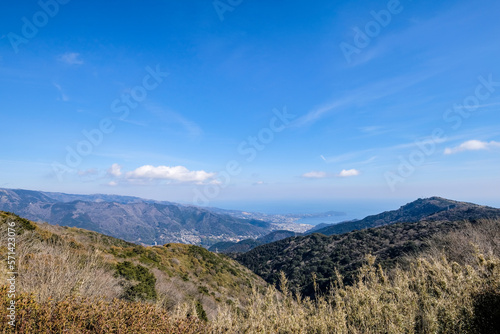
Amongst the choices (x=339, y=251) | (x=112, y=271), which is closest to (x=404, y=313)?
(x=112, y=271)

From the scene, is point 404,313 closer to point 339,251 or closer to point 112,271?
point 112,271

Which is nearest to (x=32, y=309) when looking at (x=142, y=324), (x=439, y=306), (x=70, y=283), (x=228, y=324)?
(x=142, y=324)

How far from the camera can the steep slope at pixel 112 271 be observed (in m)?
5.89

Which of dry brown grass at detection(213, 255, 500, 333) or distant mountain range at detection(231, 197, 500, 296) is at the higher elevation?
dry brown grass at detection(213, 255, 500, 333)

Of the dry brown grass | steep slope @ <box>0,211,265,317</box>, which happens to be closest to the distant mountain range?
steep slope @ <box>0,211,265,317</box>

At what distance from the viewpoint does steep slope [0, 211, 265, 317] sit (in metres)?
5.89

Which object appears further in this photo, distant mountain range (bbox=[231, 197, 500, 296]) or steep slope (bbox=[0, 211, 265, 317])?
distant mountain range (bbox=[231, 197, 500, 296])

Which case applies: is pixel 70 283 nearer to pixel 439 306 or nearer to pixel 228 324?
pixel 228 324

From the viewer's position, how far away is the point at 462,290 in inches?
134

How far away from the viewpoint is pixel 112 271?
39.1 feet

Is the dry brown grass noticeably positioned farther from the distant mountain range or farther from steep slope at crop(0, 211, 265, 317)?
the distant mountain range

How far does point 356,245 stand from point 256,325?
4954 cm

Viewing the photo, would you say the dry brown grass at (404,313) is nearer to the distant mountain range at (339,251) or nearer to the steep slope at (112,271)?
the steep slope at (112,271)

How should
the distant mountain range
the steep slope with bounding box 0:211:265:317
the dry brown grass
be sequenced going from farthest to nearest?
the distant mountain range < the steep slope with bounding box 0:211:265:317 < the dry brown grass
